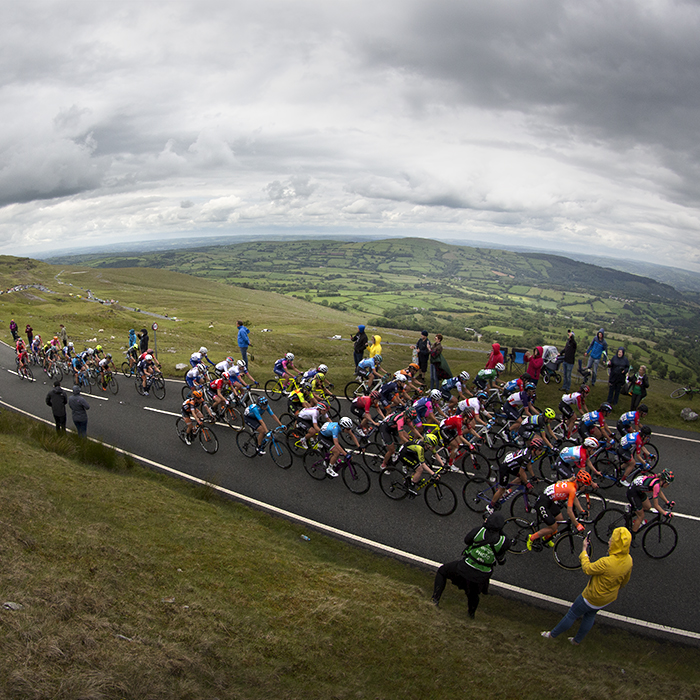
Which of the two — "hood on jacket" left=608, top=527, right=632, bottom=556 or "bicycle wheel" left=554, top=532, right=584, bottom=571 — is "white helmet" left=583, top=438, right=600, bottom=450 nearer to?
"bicycle wheel" left=554, top=532, right=584, bottom=571

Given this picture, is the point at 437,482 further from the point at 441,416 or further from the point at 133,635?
the point at 133,635

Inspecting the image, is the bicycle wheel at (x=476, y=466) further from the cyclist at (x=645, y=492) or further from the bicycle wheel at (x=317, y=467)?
the bicycle wheel at (x=317, y=467)

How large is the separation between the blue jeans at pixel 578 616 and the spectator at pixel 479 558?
1.40 meters

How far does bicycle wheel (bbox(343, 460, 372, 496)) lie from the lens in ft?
41.9

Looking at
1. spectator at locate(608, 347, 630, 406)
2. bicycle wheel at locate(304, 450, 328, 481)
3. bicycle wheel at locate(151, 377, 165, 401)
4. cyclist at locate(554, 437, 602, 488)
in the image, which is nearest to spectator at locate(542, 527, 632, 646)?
cyclist at locate(554, 437, 602, 488)

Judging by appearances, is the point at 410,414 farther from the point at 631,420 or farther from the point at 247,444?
the point at 631,420

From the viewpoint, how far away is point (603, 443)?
40.7 feet

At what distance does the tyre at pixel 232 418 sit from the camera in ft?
57.0

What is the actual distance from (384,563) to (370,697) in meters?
4.55

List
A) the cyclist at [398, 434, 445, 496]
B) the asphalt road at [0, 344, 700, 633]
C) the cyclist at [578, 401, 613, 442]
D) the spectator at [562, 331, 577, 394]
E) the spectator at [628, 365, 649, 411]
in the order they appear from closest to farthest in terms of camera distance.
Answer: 1. the asphalt road at [0, 344, 700, 633]
2. the cyclist at [398, 434, 445, 496]
3. the cyclist at [578, 401, 613, 442]
4. the spectator at [628, 365, 649, 411]
5. the spectator at [562, 331, 577, 394]

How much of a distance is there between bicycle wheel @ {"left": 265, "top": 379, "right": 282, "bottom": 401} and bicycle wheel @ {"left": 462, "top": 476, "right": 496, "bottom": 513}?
10.3m

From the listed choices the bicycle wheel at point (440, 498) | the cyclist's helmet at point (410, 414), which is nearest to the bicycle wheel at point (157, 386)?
the cyclist's helmet at point (410, 414)

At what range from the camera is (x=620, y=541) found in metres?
6.82

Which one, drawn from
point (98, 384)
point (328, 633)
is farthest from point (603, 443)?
point (98, 384)
